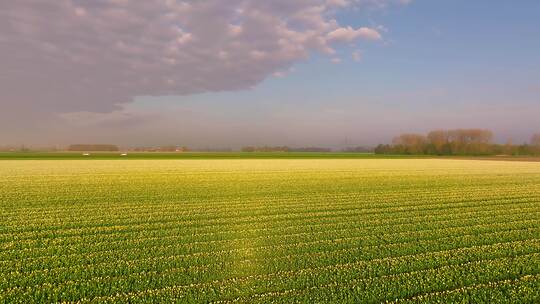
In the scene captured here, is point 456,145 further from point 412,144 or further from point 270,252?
point 270,252

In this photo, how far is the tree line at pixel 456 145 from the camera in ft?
349

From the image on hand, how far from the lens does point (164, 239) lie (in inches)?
324

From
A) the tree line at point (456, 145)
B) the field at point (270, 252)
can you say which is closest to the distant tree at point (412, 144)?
the tree line at point (456, 145)

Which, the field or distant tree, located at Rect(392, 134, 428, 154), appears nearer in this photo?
the field

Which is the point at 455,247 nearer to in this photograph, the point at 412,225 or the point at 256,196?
the point at 412,225

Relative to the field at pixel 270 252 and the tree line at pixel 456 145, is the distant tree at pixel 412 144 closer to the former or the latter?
the tree line at pixel 456 145

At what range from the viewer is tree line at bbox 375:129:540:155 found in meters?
106

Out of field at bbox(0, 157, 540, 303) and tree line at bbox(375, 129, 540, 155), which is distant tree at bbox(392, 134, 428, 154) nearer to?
tree line at bbox(375, 129, 540, 155)

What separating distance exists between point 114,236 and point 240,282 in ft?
14.6

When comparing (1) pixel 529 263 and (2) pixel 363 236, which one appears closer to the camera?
(1) pixel 529 263

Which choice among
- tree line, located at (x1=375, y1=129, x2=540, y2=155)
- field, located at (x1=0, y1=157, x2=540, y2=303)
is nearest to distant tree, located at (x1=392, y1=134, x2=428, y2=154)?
tree line, located at (x1=375, y1=129, x2=540, y2=155)

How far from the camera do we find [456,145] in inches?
4434

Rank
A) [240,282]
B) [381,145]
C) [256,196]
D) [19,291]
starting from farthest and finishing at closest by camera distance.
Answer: [381,145]
[256,196]
[240,282]
[19,291]

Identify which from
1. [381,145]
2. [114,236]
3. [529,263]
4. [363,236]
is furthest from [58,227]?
[381,145]
